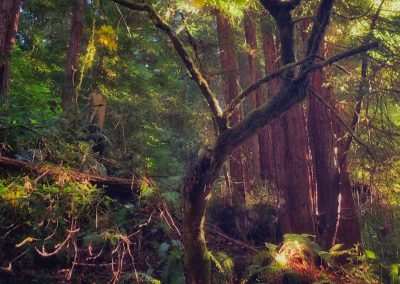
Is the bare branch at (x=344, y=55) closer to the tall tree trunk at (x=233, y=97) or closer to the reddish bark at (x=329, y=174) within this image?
the reddish bark at (x=329, y=174)

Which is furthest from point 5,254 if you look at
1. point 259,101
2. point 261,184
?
point 259,101

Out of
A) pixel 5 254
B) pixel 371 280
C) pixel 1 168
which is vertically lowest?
pixel 371 280

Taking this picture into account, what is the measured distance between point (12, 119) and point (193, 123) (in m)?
9.24

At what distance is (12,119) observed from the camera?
6406 mm

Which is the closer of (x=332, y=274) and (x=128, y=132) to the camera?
(x=332, y=274)

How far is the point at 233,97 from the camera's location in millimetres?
11492

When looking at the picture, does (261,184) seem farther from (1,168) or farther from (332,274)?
(1,168)

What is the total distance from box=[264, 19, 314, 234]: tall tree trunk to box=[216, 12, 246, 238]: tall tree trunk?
1185mm

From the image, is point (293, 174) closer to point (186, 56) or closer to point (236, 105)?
point (236, 105)

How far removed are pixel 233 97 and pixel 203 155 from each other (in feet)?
21.2

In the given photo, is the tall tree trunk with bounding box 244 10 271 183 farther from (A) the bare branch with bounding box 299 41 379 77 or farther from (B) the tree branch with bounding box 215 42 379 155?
(A) the bare branch with bounding box 299 41 379 77

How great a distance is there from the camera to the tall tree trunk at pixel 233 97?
10.1 metres

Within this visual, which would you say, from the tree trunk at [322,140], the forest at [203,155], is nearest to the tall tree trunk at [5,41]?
the forest at [203,155]

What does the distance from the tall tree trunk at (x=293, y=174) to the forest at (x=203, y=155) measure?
0.10 feet
